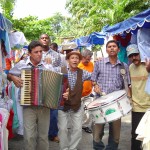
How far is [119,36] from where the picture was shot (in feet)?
22.3

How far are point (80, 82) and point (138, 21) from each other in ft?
4.96

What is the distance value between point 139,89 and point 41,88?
160 cm

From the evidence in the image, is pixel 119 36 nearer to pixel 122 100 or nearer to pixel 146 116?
pixel 122 100

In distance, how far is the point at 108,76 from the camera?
486 cm

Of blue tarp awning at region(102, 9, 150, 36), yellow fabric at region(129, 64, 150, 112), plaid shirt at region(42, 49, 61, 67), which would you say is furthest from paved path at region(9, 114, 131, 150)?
blue tarp awning at region(102, 9, 150, 36)

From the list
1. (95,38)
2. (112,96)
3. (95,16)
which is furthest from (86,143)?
(95,16)

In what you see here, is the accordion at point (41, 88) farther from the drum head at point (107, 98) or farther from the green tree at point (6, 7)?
the green tree at point (6, 7)

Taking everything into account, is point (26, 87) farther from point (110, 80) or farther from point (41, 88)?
point (110, 80)

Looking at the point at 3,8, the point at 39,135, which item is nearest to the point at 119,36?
the point at 39,135

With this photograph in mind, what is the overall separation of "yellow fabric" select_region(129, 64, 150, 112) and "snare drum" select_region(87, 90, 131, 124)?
326mm

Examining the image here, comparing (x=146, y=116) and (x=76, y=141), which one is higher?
(x=146, y=116)

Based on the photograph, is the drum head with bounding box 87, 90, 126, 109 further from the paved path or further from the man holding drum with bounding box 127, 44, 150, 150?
the paved path

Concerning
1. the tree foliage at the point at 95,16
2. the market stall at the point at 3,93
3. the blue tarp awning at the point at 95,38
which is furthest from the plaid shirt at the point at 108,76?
the tree foliage at the point at 95,16

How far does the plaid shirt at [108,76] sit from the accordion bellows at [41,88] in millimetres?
938
